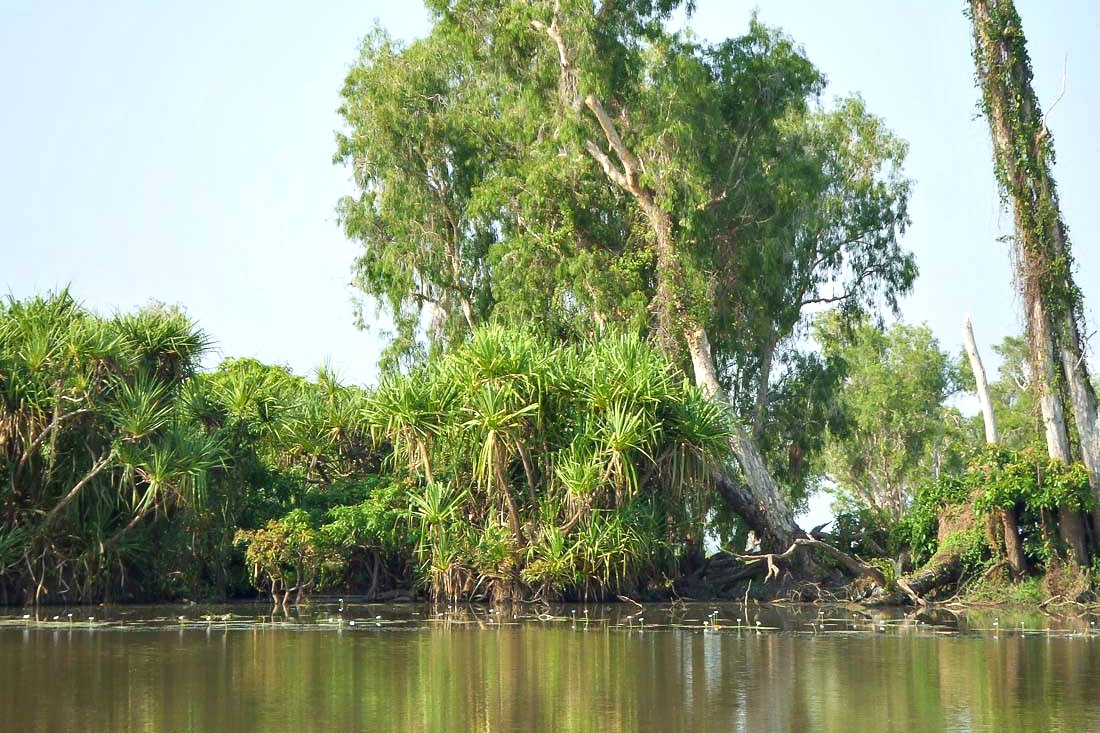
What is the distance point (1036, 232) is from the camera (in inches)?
871

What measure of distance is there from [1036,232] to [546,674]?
44.0 feet

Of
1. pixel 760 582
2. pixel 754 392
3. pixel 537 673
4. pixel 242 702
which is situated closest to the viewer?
pixel 242 702

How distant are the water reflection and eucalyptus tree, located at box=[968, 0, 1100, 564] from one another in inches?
182

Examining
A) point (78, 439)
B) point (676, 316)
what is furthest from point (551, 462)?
point (78, 439)

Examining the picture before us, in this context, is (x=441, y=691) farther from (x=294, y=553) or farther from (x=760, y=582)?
(x=760, y=582)

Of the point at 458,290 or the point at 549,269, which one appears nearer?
the point at 549,269

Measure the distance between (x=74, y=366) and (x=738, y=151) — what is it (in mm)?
13608

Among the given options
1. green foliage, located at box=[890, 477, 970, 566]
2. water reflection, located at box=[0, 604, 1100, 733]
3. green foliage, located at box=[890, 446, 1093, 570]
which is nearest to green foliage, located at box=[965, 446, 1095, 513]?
green foliage, located at box=[890, 446, 1093, 570]

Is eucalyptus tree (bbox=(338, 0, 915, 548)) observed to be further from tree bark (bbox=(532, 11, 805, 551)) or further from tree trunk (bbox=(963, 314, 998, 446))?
tree trunk (bbox=(963, 314, 998, 446))

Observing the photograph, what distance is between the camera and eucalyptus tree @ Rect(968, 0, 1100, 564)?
21922mm

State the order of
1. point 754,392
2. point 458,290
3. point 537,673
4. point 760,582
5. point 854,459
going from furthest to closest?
A: point 854,459, point 458,290, point 754,392, point 760,582, point 537,673

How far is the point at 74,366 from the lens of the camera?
20.0 meters

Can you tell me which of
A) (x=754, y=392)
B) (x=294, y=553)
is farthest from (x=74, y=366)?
(x=754, y=392)

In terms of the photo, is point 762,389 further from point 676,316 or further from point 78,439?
point 78,439
